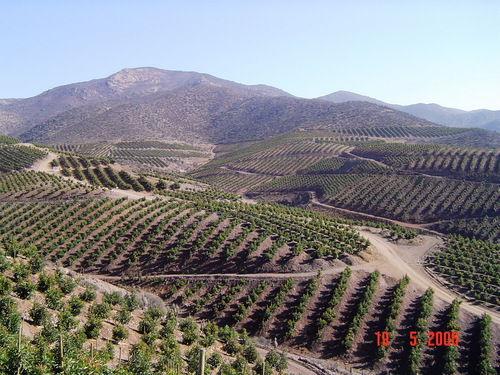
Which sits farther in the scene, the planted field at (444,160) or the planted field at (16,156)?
the planted field at (444,160)

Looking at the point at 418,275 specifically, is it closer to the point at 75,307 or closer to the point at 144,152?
the point at 75,307

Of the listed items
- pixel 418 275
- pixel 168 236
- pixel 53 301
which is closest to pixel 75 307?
pixel 53 301

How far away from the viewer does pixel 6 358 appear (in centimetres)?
1148

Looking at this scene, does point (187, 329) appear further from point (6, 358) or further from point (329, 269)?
point (329, 269)

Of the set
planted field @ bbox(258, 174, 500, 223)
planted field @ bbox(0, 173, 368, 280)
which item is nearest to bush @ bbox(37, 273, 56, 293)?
planted field @ bbox(0, 173, 368, 280)

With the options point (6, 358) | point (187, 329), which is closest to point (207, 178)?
point (187, 329)

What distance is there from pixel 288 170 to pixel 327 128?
6694 centimetres

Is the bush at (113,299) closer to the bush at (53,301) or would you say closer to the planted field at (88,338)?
the planted field at (88,338)

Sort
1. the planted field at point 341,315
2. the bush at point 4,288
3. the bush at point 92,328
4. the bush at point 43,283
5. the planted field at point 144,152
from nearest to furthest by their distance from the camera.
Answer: the bush at point 92,328, the bush at point 4,288, the bush at point 43,283, the planted field at point 341,315, the planted field at point 144,152

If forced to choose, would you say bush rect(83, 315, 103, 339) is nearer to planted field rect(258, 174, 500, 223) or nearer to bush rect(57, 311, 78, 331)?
bush rect(57, 311, 78, 331)

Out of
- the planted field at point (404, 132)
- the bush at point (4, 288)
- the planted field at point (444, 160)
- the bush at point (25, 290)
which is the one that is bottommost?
the bush at point (25, 290)

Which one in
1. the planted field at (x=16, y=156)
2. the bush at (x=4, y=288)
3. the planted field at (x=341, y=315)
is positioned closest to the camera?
the bush at (x=4, y=288)

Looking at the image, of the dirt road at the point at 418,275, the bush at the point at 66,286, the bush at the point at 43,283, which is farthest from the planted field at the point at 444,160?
the bush at the point at 43,283

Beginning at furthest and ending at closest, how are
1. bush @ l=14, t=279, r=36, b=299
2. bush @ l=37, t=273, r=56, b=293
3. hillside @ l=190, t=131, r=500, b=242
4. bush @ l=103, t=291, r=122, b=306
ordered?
hillside @ l=190, t=131, r=500, b=242
bush @ l=103, t=291, r=122, b=306
bush @ l=37, t=273, r=56, b=293
bush @ l=14, t=279, r=36, b=299
